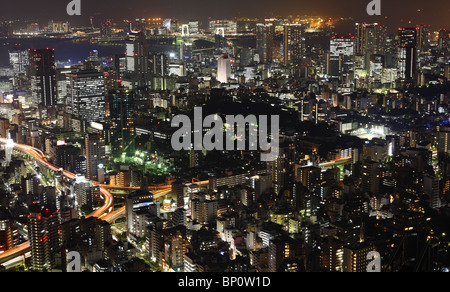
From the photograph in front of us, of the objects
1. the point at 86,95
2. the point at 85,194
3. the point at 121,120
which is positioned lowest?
the point at 85,194

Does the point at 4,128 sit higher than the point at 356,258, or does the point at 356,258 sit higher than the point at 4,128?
the point at 4,128

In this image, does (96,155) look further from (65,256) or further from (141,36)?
(141,36)

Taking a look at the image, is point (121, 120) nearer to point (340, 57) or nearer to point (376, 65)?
point (340, 57)

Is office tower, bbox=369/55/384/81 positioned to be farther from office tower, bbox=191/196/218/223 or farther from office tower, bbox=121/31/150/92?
office tower, bbox=191/196/218/223

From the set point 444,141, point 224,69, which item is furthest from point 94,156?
point 224,69

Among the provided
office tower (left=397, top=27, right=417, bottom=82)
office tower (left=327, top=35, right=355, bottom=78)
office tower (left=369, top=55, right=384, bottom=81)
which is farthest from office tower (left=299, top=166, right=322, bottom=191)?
office tower (left=369, top=55, right=384, bottom=81)

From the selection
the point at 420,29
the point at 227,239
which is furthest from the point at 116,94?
the point at 420,29
